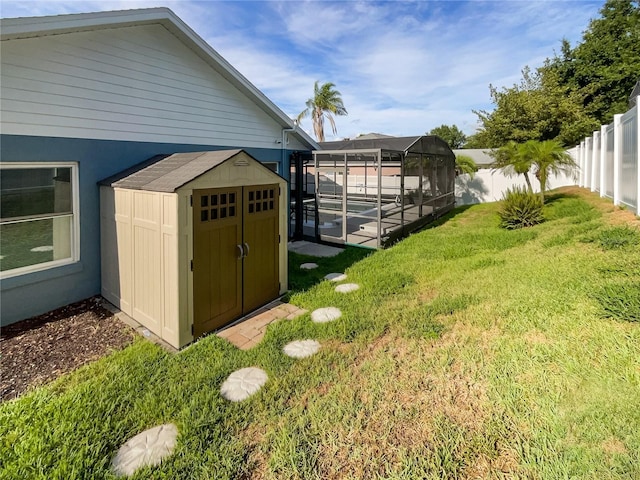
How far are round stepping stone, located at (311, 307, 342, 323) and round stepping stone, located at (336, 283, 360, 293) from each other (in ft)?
2.35

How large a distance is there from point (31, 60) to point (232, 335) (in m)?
4.45

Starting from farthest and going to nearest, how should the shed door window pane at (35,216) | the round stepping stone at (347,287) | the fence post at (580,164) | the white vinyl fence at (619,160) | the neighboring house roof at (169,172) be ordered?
1. the fence post at (580,164)
2. the white vinyl fence at (619,160)
3. the round stepping stone at (347,287)
4. the shed door window pane at (35,216)
5. the neighboring house roof at (169,172)

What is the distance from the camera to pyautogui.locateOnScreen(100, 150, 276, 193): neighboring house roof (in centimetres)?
403

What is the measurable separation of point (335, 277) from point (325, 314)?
1617 millimetres

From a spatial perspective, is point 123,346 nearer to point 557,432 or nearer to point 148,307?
point 148,307

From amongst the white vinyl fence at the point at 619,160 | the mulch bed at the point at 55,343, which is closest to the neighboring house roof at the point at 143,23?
the mulch bed at the point at 55,343

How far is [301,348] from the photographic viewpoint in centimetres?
386

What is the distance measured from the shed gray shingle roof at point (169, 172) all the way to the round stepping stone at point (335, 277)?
2.84 metres

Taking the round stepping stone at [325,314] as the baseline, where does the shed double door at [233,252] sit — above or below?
above

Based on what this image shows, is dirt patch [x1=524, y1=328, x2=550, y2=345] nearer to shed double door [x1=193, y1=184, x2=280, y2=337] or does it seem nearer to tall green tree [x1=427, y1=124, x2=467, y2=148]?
shed double door [x1=193, y1=184, x2=280, y2=337]

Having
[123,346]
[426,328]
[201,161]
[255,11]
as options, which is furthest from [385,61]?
[123,346]

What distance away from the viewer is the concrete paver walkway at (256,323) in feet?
13.5

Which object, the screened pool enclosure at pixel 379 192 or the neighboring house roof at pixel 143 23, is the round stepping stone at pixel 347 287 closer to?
the screened pool enclosure at pixel 379 192

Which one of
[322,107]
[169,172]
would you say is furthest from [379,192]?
[322,107]
